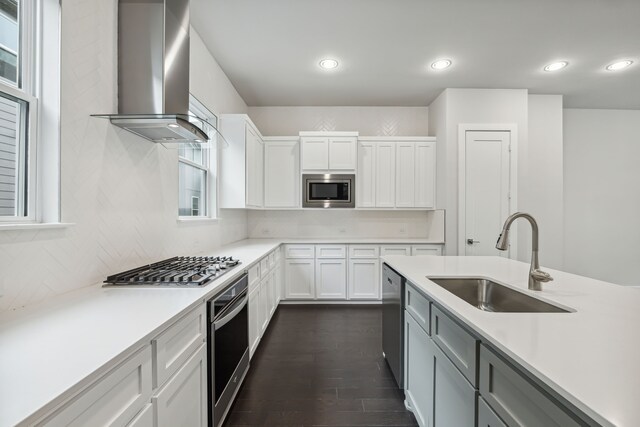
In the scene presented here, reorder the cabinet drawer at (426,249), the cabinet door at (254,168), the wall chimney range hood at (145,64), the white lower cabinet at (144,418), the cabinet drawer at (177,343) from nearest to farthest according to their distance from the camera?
the white lower cabinet at (144,418), the cabinet drawer at (177,343), the wall chimney range hood at (145,64), the cabinet door at (254,168), the cabinet drawer at (426,249)

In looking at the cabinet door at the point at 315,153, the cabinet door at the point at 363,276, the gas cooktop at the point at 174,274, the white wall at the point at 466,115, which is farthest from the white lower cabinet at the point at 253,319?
the white wall at the point at 466,115

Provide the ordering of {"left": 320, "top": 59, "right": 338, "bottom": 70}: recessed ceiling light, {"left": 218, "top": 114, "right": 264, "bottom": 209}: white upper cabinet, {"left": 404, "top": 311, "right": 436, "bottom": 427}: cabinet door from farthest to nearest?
{"left": 218, "top": 114, "right": 264, "bottom": 209}: white upper cabinet < {"left": 320, "top": 59, "right": 338, "bottom": 70}: recessed ceiling light < {"left": 404, "top": 311, "right": 436, "bottom": 427}: cabinet door

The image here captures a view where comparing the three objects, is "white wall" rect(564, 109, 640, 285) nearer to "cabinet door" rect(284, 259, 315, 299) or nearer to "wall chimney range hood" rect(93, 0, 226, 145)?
"cabinet door" rect(284, 259, 315, 299)

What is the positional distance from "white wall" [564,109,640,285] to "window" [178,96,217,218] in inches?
214

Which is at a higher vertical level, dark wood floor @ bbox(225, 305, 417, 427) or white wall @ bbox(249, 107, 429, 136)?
white wall @ bbox(249, 107, 429, 136)

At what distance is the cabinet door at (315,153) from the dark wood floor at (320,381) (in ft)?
7.12

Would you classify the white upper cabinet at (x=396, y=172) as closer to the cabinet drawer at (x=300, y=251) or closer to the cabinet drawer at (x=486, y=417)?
the cabinet drawer at (x=300, y=251)

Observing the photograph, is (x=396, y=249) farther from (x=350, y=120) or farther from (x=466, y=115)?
(x=350, y=120)

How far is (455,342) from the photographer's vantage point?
1165mm

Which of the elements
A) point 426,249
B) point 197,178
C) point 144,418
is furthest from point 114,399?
point 426,249

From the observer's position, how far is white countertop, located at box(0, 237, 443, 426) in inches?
23.5

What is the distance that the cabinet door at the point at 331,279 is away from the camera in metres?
3.89

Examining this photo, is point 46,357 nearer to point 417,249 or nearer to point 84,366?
→ point 84,366

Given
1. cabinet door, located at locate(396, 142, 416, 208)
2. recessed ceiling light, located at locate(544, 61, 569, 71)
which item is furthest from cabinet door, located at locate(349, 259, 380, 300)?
recessed ceiling light, located at locate(544, 61, 569, 71)
